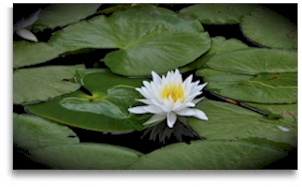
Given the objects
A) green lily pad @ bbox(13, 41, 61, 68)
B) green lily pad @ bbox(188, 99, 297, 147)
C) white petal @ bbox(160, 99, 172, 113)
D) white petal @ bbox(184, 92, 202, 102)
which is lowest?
green lily pad @ bbox(188, 99, 297, 147)

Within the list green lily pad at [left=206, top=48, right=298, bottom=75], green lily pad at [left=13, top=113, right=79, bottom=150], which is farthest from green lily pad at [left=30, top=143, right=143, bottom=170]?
green lily pad at [left=206, top=48, right=298, bottom=75]

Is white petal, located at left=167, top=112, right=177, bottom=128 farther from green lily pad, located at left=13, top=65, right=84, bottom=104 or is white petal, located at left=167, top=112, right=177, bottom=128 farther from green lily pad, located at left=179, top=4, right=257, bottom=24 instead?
green lily pad, located at left=179, top=4, right=257, bottom=24

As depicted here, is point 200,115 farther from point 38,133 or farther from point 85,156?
point 38,133

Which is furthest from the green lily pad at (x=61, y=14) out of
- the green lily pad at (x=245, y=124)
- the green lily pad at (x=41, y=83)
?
the green lily pad at (x=245, y=124)

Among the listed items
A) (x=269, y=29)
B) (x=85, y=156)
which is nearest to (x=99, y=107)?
(x=85, y=156)
